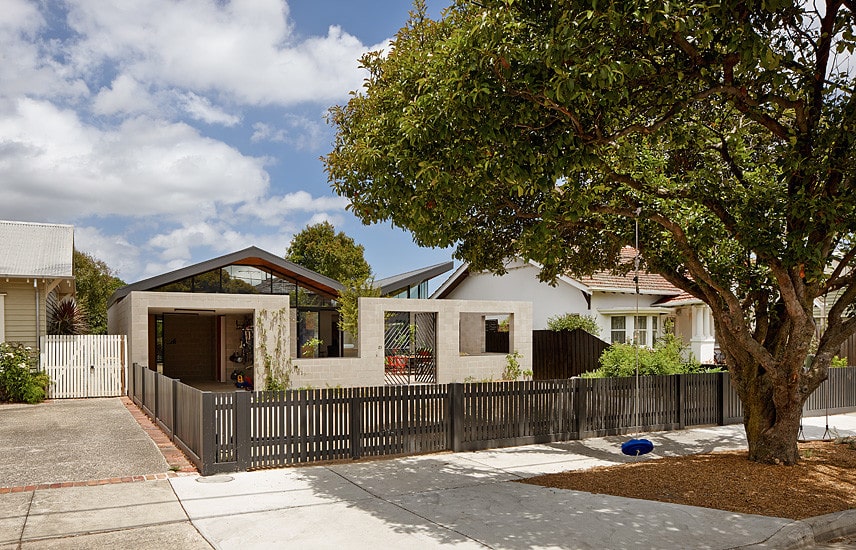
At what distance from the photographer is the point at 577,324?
2348 centimetres

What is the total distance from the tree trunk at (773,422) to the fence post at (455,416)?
434 centimetres

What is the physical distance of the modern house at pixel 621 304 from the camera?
A: 944 inches

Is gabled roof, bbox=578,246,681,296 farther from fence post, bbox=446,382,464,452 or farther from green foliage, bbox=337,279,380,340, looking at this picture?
fence post, bbox=446,382,464,452

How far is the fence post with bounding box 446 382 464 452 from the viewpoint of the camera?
11.0 metres

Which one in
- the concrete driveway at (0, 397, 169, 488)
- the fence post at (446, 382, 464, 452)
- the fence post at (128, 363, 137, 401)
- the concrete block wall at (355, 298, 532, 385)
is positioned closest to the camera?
the concrete driveway at (0, 397, 169, 488)

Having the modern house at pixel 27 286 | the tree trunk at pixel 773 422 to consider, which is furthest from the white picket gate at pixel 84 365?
the tree trunk at pixel 773 422

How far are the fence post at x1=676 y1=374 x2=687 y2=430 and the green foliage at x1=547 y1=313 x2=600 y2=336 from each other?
9507mm

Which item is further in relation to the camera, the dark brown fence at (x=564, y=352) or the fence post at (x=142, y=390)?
the dark brown fence at (x=564, y=352)

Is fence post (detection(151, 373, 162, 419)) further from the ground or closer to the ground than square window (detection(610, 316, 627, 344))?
closer to the ground

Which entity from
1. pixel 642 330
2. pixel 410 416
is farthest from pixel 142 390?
pixel 642 330

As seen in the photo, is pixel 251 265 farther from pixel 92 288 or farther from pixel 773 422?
pixel 92 288

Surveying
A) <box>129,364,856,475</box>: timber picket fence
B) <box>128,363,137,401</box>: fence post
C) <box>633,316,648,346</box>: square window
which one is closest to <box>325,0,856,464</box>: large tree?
<box>129,364,856,475</box>: timber picket fence

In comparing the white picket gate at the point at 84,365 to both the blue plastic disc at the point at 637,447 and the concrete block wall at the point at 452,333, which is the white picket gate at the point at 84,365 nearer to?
the concrete block wall at the point at 452,333

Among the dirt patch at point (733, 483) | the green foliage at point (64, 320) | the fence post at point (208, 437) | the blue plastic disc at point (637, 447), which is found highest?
the green foliage at point (64, 320)
